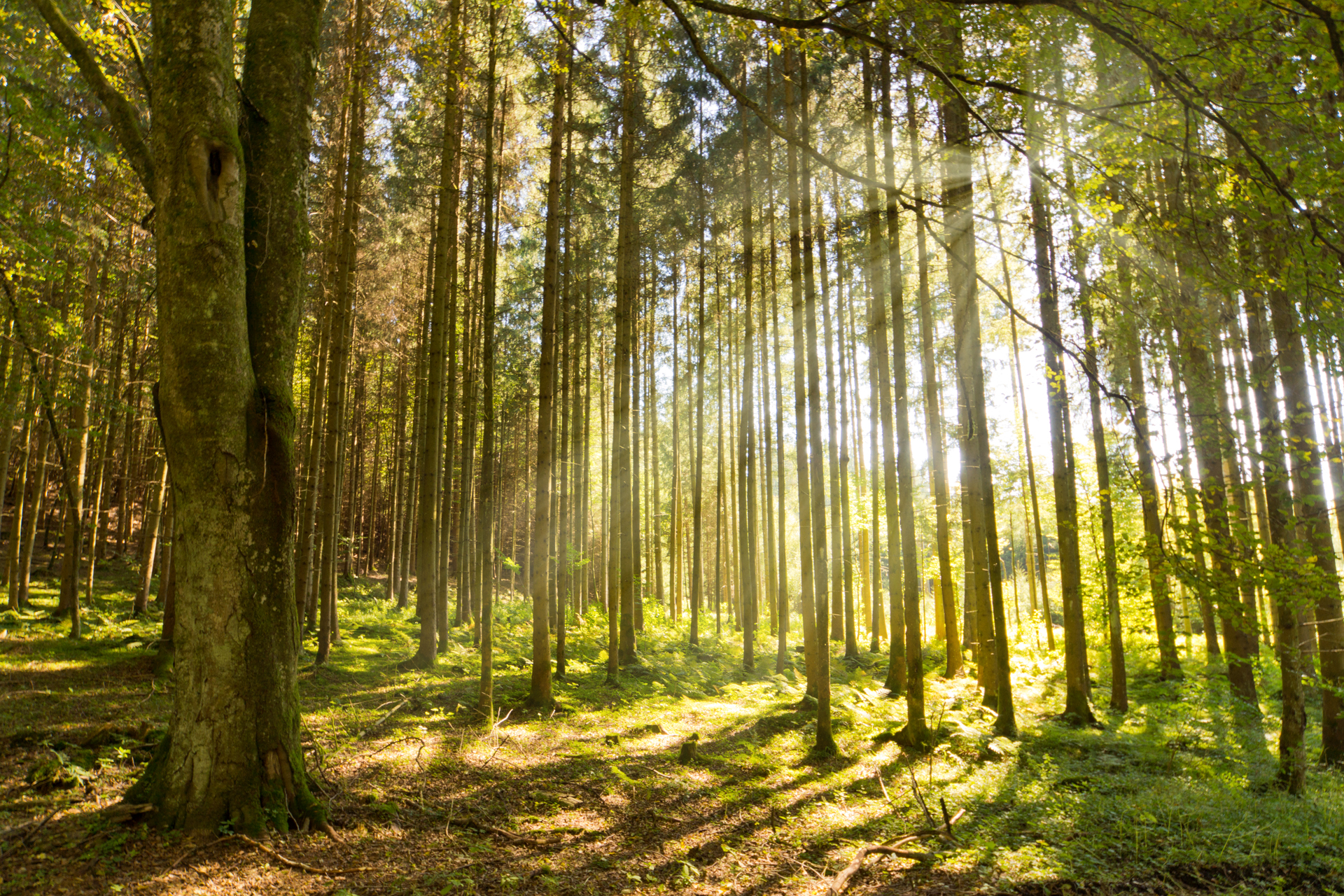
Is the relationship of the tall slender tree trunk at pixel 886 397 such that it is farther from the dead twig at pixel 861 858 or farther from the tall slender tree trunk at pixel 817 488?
the dead twig at pixel 861 858

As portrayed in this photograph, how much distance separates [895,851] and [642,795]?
254cm

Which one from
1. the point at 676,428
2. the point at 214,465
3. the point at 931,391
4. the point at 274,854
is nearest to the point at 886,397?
the point at 931,391

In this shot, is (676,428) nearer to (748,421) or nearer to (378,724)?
(748,421)

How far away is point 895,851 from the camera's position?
5.35 m

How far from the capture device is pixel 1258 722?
10.0 meters

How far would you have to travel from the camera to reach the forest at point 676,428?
3633 mm

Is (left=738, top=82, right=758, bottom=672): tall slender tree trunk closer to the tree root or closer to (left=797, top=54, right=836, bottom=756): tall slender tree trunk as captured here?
(left=797, top=54, right=836, bottom=756): tall slender tree trunk

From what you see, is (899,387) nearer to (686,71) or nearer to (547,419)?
(547,419)

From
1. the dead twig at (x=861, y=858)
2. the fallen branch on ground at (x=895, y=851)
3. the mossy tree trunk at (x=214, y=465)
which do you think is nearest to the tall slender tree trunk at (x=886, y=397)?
the fallen branch on ground at (x=895, y=851)

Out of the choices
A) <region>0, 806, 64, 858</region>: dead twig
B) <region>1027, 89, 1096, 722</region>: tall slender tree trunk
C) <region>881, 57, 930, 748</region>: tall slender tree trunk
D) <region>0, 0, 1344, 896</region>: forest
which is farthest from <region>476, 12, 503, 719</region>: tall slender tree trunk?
<region>1027, 89, 1096, 722</region>: tall slender tree trunk

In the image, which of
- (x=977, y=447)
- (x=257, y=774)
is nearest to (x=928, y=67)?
(x=257, y=774)

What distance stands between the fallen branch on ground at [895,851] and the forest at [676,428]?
42 millimetres

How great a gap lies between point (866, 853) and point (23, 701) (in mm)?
8942

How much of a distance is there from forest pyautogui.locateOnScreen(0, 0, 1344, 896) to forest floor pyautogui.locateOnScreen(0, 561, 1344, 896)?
61mm
